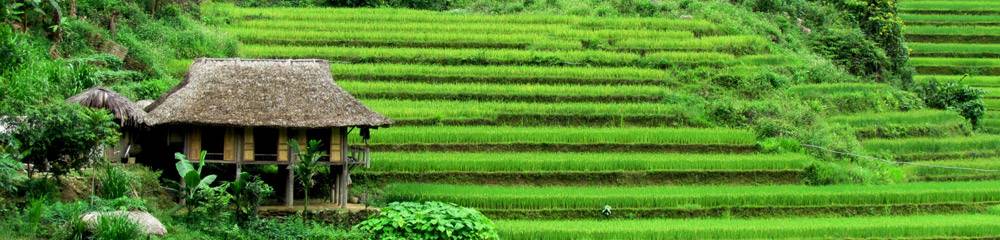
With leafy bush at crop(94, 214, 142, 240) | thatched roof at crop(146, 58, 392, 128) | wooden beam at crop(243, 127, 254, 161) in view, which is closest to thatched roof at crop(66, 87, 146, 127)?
thatched roof at crop(146, 58, 392, 128)

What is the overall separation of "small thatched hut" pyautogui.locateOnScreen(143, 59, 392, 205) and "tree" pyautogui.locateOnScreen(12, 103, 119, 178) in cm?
215

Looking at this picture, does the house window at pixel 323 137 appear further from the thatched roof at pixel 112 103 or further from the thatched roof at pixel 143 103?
the thatched roof at pixel 143 103

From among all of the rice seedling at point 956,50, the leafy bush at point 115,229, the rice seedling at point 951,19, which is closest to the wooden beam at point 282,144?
the leafy bush at point 115,229

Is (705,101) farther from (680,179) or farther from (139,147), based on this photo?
(139,147)

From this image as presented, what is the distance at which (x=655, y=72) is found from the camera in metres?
29.2

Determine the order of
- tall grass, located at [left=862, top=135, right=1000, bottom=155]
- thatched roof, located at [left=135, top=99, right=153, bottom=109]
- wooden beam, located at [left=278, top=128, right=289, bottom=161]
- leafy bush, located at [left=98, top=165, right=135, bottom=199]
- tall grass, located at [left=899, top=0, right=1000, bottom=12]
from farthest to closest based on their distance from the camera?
tall grass, located at [left=899, top=0, right=1000, bottom=12], tall grass, located at [left=862, top=135, right=1000, bottom=155], thatched roof, located at [left=135, top=99, right=153, bottom=109], wooden beam, located at [left=278, top=128, right=289, bottom=161], leafy bush, located at [left=98, top=165, right=135, bottom=199]

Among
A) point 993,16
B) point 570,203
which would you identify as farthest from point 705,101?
point 993,16

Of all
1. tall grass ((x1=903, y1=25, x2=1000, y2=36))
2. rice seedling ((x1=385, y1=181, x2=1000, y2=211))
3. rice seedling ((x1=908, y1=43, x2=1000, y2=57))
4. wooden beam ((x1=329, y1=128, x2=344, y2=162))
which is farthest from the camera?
tall grass ((x1=903, y1=25, x2=1000, y2=36))

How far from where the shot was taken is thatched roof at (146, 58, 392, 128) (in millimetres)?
20500

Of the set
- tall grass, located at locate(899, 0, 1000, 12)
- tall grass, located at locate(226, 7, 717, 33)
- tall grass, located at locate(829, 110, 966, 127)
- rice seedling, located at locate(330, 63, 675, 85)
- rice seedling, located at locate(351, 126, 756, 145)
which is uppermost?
tall grass, located at locate(899, 0, 1000, 12)

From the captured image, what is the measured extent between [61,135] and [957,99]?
19.5 meters

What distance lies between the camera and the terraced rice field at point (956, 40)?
35.8 m

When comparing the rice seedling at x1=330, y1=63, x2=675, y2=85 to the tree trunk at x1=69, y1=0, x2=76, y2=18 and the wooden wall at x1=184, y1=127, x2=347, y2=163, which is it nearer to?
the tree trunk at x1=69, y1=0, x2=76, y2=18

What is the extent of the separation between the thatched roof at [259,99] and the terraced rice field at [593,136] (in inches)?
71.9
